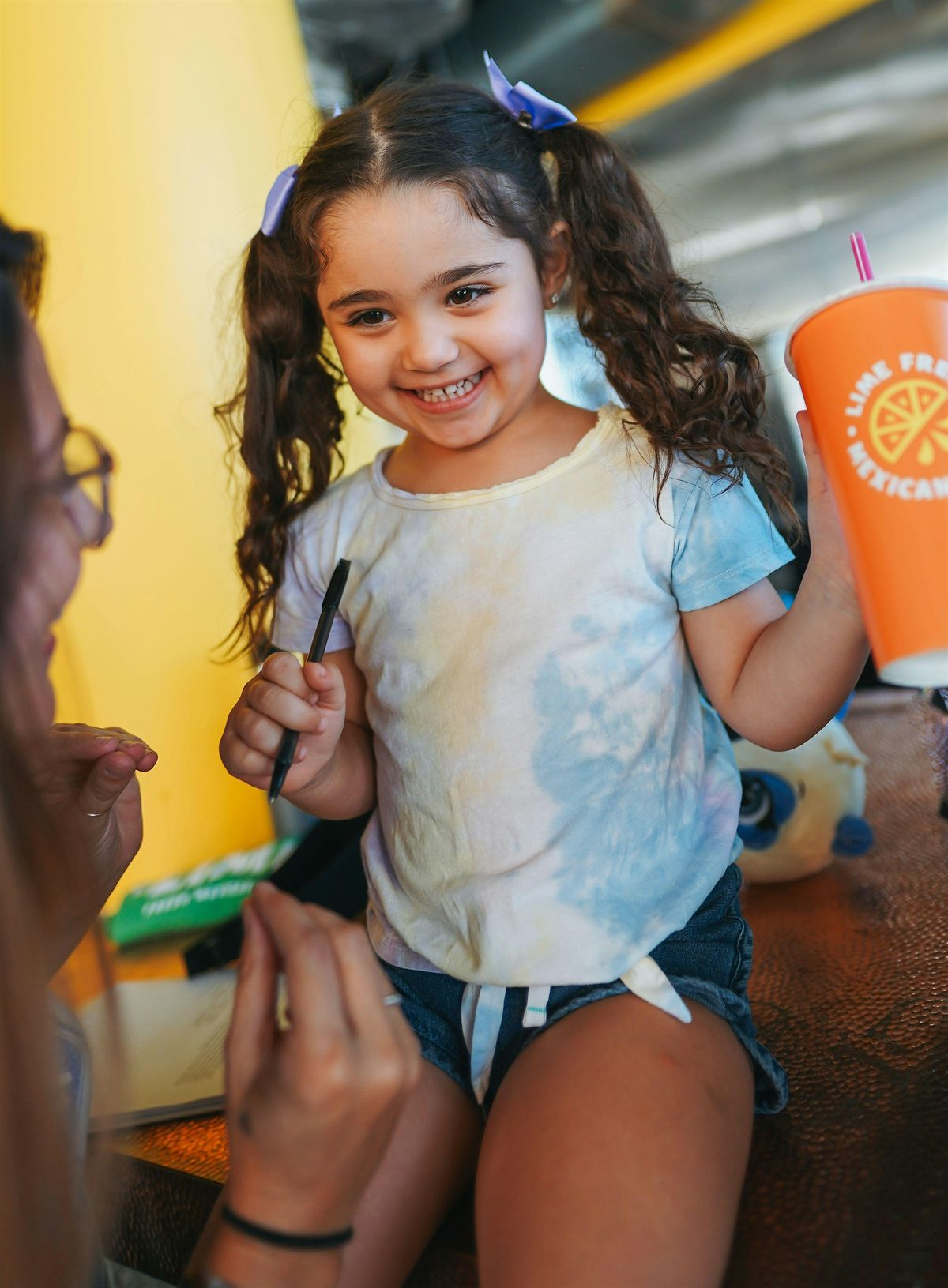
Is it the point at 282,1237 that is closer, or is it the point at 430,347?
the point at 282,1237

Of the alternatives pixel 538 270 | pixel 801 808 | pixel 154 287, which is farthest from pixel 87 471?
pixel 154 287

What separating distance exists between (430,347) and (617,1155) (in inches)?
22.8

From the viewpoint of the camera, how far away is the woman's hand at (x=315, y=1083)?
1.76 feet

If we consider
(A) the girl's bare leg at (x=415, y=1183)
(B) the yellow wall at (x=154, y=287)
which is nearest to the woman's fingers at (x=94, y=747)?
Result: (A) the girl's bare leg at (x=415, y=1183)

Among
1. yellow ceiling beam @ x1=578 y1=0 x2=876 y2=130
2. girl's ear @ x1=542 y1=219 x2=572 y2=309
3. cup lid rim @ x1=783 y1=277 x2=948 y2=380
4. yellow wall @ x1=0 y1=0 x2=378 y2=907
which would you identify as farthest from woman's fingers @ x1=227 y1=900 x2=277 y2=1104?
yellow ceiling beam @ x1=578 y1=0 x2=876 y2=130

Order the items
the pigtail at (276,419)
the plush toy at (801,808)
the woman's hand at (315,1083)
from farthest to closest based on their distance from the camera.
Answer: the plush toy at (801,808) < the pigtail at (276,419) < the woman's hand at (315,1083)

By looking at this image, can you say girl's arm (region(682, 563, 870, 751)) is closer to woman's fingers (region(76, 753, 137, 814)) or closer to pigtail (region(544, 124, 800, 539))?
pigtail (region(544, 124, 800, 539))

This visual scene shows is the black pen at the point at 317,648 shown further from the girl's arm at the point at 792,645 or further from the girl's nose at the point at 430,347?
the girl's arm at the point at 792,645

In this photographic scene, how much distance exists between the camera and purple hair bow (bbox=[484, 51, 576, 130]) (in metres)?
0.95

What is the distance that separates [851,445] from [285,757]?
45cm

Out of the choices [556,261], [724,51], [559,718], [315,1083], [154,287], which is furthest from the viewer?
[724,51]

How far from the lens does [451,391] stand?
0.91 metres

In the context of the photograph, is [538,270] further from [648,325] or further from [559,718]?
[559,718]

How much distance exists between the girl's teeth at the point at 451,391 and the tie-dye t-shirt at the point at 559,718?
0.09m
